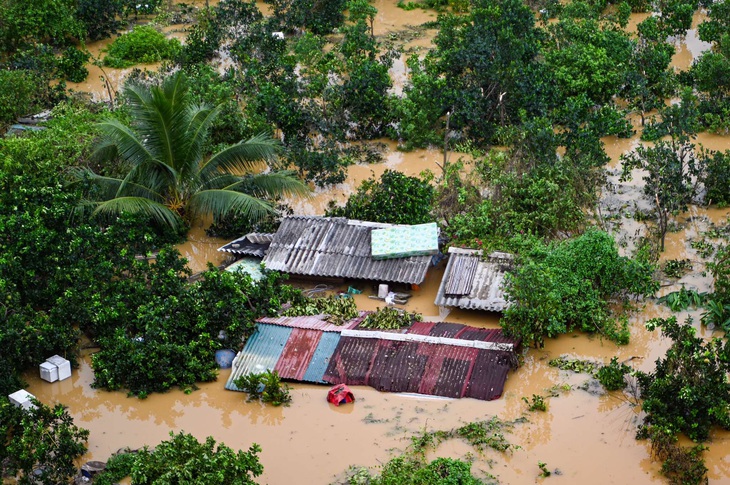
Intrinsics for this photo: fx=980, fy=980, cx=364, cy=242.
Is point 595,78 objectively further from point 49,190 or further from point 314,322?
point 49,190

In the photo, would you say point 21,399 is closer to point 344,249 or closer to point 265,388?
point 265,388

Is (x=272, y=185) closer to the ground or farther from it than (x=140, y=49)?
farther from it

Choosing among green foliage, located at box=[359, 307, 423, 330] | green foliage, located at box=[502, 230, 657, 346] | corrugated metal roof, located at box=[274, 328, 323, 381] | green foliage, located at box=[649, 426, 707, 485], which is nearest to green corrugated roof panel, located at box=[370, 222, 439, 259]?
green foliage, located at box=[359, 307, 423, 330]

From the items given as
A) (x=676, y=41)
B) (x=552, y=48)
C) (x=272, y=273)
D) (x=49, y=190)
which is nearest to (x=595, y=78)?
(x=552, y=48)

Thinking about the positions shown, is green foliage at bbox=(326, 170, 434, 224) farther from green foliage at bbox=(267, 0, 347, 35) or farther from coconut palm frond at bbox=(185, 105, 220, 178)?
green foliage at bbox=(267, 0, 347, 35)

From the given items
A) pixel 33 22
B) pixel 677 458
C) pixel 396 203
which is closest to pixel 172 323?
pixel 396 203

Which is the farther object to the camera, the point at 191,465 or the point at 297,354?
the point at 297,354

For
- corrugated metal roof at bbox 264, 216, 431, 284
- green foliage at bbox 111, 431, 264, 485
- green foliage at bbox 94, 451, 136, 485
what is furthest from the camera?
corrugated metal roof at bbox 264, 216, 431, 284

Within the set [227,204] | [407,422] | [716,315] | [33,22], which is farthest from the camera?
[33,22]
